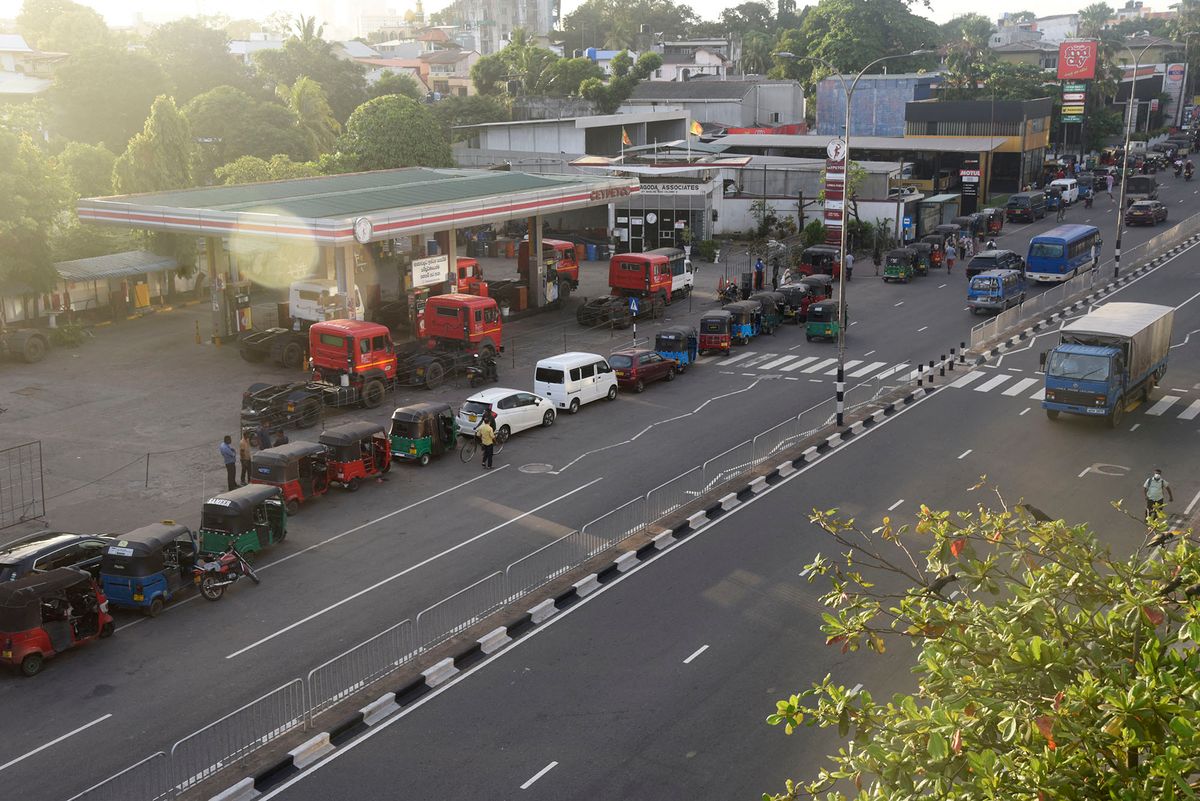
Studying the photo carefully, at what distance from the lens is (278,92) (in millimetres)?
90875

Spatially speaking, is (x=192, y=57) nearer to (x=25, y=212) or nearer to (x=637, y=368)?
(x=25, y=212)

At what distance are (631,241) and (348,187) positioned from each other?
2245 centimetres

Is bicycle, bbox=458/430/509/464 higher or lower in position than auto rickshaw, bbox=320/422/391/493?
lower

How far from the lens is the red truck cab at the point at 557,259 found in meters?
54.9

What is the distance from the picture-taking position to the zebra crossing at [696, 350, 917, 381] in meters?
41.2

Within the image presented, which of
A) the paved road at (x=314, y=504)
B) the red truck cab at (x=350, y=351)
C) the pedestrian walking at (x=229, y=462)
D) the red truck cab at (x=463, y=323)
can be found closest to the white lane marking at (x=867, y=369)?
the paved road at (x=314, y=504)

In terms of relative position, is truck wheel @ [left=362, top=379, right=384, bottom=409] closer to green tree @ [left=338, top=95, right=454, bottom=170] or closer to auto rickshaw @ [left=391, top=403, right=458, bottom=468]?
auto rickshaw @ [left=391, top=403, right=458, bottom=468]

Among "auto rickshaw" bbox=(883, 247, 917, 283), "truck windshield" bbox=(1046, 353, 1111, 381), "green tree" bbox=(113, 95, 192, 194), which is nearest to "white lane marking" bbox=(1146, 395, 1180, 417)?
"truck windshield" bbox=(1046, 353, 1111, 381)

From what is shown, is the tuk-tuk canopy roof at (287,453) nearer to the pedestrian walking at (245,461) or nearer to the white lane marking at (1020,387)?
the pedestrian walking at (245,461)

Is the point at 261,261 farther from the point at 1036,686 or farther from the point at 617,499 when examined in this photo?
the point at 1036,686

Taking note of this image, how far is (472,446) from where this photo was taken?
32.3 m

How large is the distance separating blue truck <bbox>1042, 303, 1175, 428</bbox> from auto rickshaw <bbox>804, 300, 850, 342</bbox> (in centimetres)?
1245

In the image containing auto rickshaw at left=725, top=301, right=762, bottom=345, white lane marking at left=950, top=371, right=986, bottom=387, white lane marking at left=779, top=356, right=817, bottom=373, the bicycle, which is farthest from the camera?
auto rickshaw at left=725, top=301, right=762, bottom=345

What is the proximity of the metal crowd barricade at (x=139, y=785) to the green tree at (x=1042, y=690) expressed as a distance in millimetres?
9953
